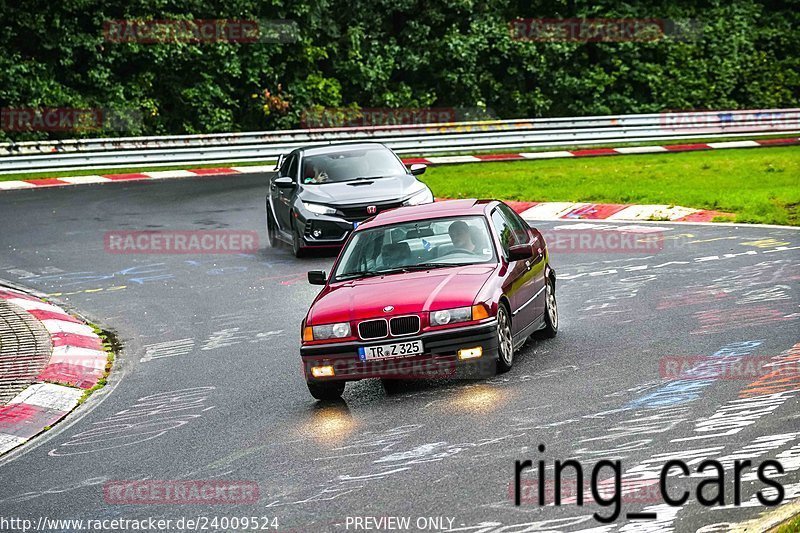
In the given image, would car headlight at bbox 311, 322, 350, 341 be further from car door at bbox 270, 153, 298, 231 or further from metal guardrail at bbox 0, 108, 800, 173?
metal guardrail at bbox 0, 108, 800, 173

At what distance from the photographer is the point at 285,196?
1919 centimetres

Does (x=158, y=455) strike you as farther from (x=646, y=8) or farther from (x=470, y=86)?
(x=646, y=8)

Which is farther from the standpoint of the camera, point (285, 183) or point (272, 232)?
point (272, 232)

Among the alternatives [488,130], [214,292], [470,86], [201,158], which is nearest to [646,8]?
[470,86]

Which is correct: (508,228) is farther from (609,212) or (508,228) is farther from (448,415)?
(609,212)

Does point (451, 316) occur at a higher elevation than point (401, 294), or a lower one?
lower

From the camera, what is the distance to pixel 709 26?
4041 cm

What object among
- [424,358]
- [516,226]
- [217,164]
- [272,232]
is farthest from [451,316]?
[217,164]

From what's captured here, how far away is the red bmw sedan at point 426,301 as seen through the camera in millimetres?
9680

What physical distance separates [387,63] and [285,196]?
20.0 metres

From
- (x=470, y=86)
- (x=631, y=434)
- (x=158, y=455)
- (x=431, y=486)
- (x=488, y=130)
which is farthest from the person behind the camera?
(x=470, y=86)

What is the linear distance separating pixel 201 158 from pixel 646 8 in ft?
50.8

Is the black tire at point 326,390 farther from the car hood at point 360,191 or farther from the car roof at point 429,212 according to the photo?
the car hood at point 360,191

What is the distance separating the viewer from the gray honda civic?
18.0m
